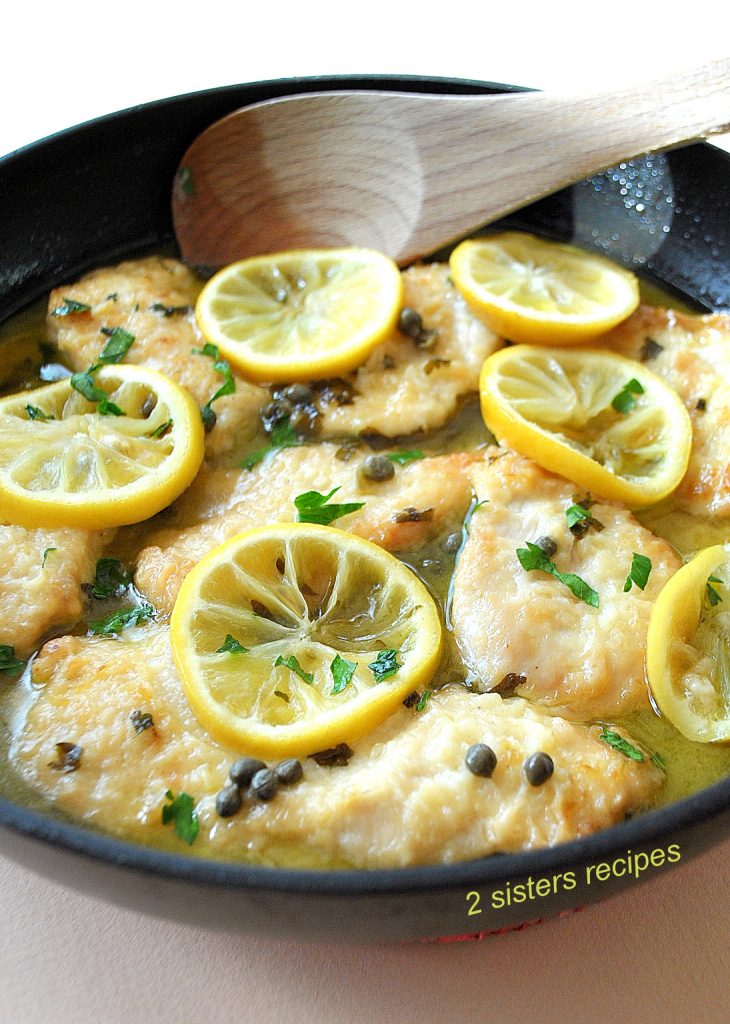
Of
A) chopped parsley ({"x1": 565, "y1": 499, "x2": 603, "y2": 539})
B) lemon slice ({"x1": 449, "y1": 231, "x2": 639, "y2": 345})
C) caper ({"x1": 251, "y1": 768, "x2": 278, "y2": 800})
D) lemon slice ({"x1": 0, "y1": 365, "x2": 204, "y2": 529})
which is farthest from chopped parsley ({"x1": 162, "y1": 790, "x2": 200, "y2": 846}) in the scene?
lemon slice ({"x1": 449, "y1": 231, "x2": 639, "y2": 345})

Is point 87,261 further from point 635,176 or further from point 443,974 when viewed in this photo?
point 443,974

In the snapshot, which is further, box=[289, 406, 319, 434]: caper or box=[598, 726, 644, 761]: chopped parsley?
box=[289, 406, 319, 434]: caper

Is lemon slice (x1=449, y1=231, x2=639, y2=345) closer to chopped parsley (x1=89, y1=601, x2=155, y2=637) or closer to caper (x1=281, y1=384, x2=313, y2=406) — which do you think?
caper (x1=281, y1=384, x2=313, y2=406)

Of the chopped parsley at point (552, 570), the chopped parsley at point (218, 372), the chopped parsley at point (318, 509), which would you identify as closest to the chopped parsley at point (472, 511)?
the chopped parsley at point (552, 570)

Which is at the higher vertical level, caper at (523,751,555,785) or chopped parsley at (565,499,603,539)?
chopped parsley at (565,499,603,539)

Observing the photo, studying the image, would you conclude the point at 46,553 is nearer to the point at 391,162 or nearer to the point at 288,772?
the point at 288,772

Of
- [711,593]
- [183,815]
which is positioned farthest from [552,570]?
[183,815]
